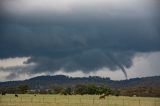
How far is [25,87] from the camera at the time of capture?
165125mm

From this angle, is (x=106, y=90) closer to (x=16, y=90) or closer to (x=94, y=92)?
(x=94, y=92)

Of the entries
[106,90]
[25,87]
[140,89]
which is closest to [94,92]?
[106,90]

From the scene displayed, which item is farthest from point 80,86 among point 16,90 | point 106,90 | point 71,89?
point 16,90

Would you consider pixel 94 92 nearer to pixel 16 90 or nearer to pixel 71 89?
pixel 71 89

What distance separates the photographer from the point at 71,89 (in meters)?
161

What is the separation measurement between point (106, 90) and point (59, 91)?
95.1 ft

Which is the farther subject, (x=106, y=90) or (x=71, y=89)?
(x=71, y=89)

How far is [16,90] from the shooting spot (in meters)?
164

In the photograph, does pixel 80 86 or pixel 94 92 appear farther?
pixel 80 86

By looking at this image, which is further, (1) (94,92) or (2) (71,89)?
(2) (71,89)

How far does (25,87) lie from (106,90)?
4064 cm

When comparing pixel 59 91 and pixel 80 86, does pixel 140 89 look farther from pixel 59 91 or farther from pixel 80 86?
pixel 59 91

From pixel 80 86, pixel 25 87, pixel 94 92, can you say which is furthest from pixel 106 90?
pixel 25 87

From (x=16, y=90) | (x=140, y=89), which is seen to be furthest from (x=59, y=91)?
(x=140, y=89)
